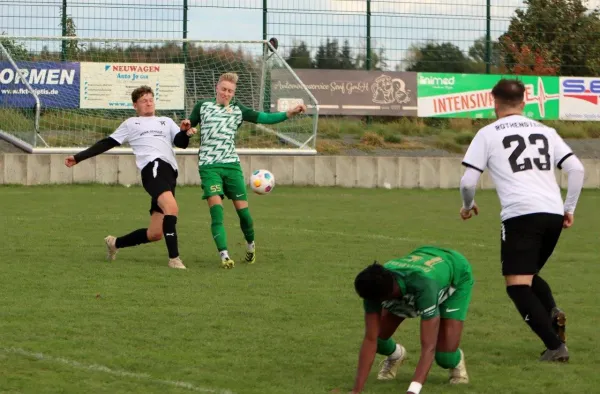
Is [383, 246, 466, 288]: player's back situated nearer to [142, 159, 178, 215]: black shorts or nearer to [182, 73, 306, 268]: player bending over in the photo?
[182, 73, 306, 268]: player bending over

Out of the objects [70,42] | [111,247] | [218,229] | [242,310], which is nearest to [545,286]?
[242,310]

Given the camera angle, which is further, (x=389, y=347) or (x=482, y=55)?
(x=482, y=55)

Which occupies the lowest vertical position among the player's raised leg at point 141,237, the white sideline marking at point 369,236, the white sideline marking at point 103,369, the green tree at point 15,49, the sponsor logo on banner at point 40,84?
the white sideline marking at point 103,369

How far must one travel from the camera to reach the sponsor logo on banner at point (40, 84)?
23.4 meters

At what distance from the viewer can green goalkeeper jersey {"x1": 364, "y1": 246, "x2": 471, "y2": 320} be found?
20.2 feet

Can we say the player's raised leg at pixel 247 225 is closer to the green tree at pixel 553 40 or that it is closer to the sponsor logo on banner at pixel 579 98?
the green tree at pixel 553 40

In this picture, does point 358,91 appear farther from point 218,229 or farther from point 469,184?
point 469,184

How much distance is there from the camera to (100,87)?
23656 millimetres

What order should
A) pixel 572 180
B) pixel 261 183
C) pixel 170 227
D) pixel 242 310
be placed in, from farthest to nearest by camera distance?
pixel 261 183
pixel 170 227
pixel 242 310
pixel 572 180

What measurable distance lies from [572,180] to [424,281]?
5.60 feet

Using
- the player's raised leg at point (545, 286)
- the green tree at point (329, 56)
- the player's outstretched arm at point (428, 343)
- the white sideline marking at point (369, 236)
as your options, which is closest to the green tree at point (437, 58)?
the green tree at point (329, 56)

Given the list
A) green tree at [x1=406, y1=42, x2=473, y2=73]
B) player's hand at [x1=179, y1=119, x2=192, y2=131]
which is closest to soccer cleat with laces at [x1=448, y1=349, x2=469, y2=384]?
player's hand at [x1=179, y1=119, x2=192, y2=131]

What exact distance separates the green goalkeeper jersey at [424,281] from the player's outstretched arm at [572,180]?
1.06 metres

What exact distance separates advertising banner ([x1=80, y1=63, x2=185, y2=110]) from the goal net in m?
0.02
